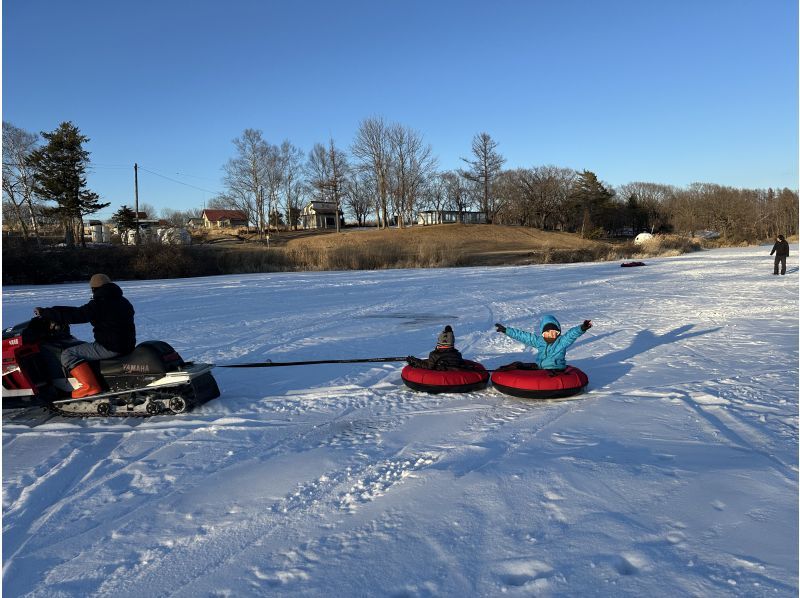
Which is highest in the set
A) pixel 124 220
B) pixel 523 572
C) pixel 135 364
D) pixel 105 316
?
pixel 124 220

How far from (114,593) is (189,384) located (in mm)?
3089

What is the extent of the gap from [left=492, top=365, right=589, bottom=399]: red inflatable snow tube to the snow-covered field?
15 cm

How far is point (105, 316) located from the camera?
225 inches

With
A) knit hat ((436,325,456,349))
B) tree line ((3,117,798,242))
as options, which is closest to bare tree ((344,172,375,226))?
tree line ((3,117,798,242))

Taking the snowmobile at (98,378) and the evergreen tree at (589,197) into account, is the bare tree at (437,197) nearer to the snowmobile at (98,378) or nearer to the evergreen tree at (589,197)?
the evergreen tree at (589,197)

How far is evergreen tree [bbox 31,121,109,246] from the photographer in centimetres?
4334

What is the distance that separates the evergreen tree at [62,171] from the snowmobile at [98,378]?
43.3 m

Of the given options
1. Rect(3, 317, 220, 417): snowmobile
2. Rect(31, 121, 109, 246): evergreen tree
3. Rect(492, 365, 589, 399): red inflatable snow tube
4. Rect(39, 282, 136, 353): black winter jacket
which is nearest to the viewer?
Rect(39, 282, 136, 353): black winter jacket

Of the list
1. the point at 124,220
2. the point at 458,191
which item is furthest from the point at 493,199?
the point at 124,220

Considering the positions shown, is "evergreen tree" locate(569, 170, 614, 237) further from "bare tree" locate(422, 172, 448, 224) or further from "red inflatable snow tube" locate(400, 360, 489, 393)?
"red inflatable snow tube" locate(400, 360, 489, 393)

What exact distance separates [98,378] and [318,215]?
77922 mm

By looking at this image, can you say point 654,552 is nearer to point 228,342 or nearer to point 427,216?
point 228,342

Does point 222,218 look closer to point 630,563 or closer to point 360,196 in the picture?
point 360,196

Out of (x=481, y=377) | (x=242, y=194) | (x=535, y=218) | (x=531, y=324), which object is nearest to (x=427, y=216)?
(x=535, y=218)
